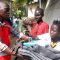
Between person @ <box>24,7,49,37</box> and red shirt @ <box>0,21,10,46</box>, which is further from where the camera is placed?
person @ <box>24,7,49,37</box>

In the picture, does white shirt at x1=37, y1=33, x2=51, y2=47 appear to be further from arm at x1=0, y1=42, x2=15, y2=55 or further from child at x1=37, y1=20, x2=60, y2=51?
arm at x1=0, y1=42, x2=15, y2=55

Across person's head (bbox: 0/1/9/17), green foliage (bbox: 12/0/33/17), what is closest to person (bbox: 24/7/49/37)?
person's head (bbox: 0/1/9/17)

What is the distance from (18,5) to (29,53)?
945 cm

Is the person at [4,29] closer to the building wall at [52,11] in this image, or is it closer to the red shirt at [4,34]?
the red shirt at [4,34]

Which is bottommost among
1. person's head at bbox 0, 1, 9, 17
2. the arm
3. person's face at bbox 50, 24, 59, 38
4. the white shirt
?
the arm

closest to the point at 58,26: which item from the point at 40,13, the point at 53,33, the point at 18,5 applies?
the point at 53,33

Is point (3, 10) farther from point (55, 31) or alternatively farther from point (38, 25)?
point (38, 25)

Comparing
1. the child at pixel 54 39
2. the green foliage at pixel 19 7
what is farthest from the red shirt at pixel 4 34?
the green foliage at pixel 19 7

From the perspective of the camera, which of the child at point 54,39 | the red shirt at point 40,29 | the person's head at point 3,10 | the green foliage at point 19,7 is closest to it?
the child at point 54,39

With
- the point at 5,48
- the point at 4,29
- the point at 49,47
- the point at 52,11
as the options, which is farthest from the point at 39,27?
the point at 52,11

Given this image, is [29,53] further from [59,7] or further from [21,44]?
[59,7]

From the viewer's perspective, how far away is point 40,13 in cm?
521

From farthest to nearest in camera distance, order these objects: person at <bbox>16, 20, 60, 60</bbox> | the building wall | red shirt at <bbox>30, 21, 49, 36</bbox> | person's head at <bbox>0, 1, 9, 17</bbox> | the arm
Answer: the building wall, red shirt at <bbox>30, 21, 49, 36</bbox>, person's head at <bbox>0, 1, 9, 17</bbox>, the arm, person at <bbox>16, 20, 60, 60</bbox>

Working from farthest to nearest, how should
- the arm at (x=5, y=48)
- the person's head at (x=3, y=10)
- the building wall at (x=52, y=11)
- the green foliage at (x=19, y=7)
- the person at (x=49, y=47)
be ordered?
the green foliage at (x=19, y=7) < the building wall at (x=52, y=11) < the person's head at (x=3, y=10) < the arm at (x=5, y=48) < the person at (x=49, y=47)
